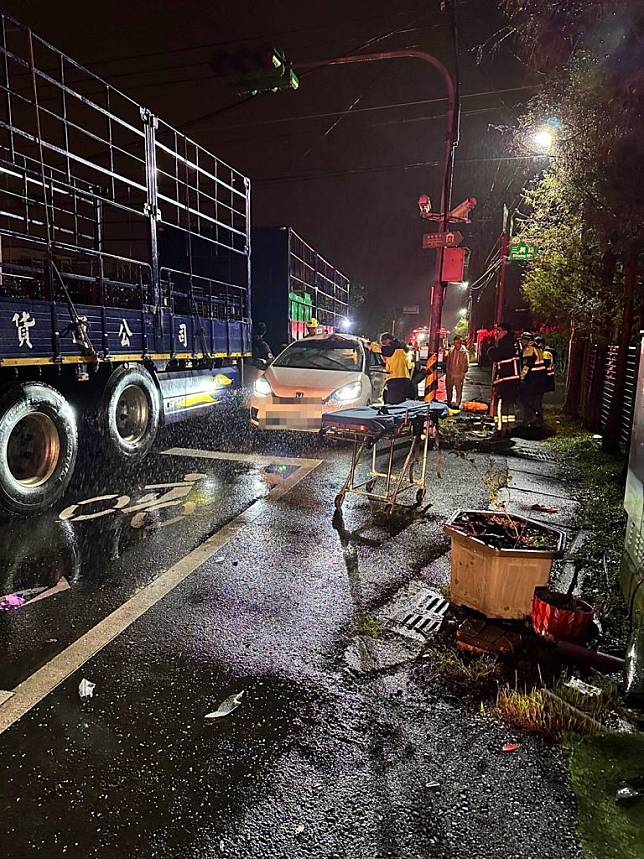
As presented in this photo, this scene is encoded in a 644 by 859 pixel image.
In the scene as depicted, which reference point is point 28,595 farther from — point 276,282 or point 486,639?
point 276,282

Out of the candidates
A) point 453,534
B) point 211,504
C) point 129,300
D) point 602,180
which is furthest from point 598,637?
point 129,300

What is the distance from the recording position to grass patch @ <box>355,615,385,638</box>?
3.69 m

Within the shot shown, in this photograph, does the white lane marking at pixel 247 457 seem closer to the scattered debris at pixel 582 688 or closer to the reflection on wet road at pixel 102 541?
the reflection on wet road at pixel 102 541

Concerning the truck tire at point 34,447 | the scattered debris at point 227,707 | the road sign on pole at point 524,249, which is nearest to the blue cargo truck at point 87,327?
the truck tire at point 34,447

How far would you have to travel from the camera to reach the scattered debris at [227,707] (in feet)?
9.44

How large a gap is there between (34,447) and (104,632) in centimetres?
304

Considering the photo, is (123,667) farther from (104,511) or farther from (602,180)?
(602,180)

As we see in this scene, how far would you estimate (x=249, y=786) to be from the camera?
242 centimetres

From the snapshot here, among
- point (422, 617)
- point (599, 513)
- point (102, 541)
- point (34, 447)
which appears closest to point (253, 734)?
point (422, 617)

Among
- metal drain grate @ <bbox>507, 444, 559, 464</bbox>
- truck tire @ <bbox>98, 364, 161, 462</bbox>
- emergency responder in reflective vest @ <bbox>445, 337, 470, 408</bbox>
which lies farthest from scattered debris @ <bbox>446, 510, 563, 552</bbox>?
emergency responder in reflective vest @ <bbox>445, 337, 470, 408</bbox>

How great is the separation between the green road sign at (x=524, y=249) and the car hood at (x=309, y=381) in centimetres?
654

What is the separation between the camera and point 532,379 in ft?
36.7

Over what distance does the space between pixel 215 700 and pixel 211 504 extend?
11.1ft

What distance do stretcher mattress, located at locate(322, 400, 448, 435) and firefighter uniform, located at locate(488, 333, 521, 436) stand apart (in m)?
5.70
